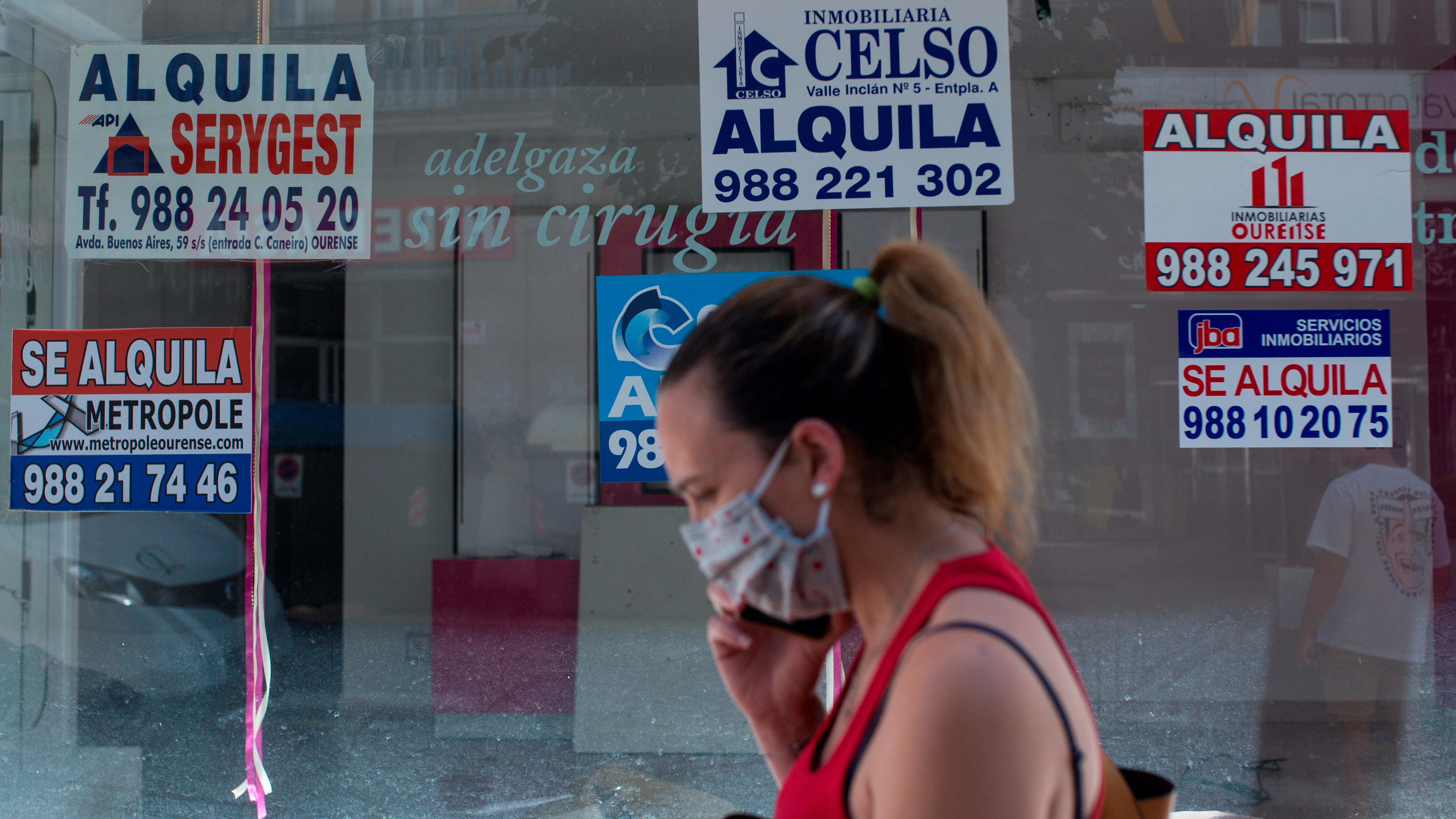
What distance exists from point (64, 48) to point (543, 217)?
192cm

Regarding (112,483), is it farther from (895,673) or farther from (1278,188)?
(1278,188)

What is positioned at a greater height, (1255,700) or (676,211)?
(676,211)

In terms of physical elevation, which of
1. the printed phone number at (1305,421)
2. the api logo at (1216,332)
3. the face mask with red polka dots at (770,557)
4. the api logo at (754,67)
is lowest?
the face mask with red polka dots at (770,557)

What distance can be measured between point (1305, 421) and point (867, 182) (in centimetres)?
181

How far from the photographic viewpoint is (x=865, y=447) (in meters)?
1.24

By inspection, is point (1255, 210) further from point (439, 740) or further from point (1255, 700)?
point (439, 740)

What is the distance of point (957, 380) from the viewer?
48.6 inches

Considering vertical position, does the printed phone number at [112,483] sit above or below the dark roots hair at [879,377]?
below

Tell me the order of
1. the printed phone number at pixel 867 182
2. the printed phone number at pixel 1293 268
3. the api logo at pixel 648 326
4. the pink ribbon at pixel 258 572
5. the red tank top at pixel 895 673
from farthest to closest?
the pink ribbon at pixel 258 572 < the printed phone number at pixel 1293 268 < the api logo at pixel 648 326 < the printed phone number at pixel 867 182 < the red tank top at pixel 895 673

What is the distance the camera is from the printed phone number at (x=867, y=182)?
3.69 m

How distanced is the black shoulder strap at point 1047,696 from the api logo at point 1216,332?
3331 millimetres

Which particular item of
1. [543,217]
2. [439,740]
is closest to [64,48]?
[543,217]

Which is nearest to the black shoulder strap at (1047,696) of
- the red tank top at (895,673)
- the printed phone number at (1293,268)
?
the red tank top at (895,673)

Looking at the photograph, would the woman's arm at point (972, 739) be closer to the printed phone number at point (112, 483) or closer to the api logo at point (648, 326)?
the api logo at point (648, 326)
